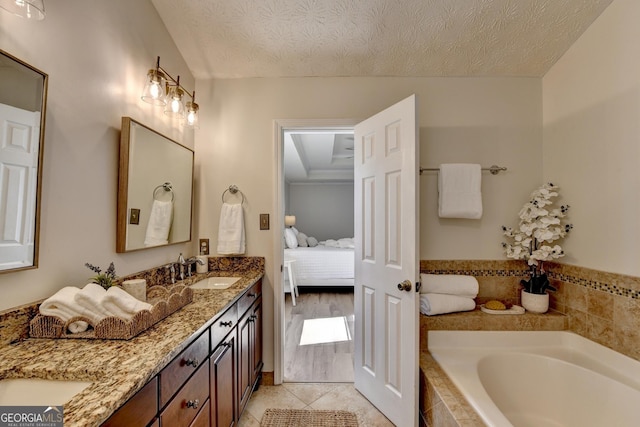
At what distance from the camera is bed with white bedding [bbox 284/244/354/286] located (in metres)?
4.48

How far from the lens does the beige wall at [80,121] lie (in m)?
1.02

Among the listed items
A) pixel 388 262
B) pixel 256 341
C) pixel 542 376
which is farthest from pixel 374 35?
pixel 542 376

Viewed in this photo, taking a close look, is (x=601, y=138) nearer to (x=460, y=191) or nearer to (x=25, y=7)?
(x=460, y=191)

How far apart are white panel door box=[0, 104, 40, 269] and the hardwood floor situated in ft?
6.37

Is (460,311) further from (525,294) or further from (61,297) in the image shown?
(61,297)

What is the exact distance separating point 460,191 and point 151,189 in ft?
6.92

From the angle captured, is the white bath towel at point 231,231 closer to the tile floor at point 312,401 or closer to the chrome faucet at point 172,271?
the chrome faucet at point 172,271

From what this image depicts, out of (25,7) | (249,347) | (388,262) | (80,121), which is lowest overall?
(249,347)

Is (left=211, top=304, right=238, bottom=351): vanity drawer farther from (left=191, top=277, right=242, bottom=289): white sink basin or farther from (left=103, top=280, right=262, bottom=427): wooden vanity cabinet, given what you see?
(left=191, top=277, right=242, bottom=289): white sink basin

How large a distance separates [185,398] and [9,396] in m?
0.48

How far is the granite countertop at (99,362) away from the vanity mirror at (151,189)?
23.7 inches

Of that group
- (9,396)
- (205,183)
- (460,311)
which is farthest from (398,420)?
(205,183)

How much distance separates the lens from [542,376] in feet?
5.64

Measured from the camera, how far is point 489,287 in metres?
2.18
